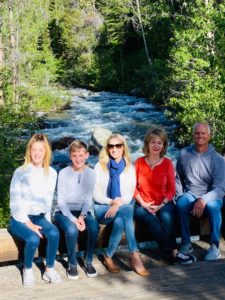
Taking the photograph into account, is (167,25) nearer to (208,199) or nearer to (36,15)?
(36,15)

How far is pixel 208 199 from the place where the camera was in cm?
496

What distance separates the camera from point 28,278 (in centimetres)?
430

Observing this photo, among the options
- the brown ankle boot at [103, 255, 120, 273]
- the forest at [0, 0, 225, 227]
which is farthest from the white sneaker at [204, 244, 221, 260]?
the forest at [0, 0, 225, 227]

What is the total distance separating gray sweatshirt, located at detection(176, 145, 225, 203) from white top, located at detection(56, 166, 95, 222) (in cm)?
111

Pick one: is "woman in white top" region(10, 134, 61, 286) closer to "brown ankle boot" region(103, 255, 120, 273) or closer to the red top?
"brown ankle boot" region(103, 255, 120, 273)

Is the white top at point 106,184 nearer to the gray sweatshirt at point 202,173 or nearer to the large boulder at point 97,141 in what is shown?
the gray sweatshirt at point 202,173

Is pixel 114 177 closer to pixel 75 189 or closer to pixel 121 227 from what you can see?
pixel 75 189

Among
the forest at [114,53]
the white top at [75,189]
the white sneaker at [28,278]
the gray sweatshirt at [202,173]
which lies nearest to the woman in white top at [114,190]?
the white top at [75,189]

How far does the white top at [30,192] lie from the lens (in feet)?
→ 14.8

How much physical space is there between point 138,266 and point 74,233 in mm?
744

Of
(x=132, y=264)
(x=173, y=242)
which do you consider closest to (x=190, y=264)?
(x=173, y=242)

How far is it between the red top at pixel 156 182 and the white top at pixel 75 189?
0.58 m

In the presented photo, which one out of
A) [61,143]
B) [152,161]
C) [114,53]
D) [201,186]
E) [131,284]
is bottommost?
[131,284]

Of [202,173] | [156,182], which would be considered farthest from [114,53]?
[156,182]
